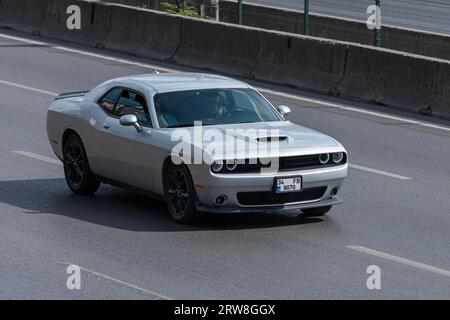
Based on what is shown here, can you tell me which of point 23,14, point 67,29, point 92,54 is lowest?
point 92,54

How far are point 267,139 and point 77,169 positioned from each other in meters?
2.85

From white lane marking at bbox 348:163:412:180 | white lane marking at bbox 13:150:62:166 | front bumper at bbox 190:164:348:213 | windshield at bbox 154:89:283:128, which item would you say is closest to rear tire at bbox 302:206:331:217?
front bumper at bbox 190:164:348:213

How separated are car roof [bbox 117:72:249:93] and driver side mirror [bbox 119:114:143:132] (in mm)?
555

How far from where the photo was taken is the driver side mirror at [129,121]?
13.5 m

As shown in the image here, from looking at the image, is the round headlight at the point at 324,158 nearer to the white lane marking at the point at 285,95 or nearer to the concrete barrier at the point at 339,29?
the white lane marking at the point at 285,95

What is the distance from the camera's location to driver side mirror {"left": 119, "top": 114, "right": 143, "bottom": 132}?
13508mm


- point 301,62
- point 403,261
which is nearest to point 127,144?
point 403,261

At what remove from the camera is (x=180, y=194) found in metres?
13.0

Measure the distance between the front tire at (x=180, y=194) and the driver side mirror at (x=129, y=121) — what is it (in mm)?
779

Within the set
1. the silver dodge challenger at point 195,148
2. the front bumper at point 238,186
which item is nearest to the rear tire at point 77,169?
the silver dodge challenger at point 195,148

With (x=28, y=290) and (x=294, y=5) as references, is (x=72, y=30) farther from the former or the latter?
(x=28, y=290)

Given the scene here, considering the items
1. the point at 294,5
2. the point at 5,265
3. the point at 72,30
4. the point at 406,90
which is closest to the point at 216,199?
the point at 5,265

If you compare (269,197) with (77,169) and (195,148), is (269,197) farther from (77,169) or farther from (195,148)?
(77,169)

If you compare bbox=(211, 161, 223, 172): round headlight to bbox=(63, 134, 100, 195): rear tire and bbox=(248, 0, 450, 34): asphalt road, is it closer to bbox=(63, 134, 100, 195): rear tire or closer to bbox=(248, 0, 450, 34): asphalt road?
bbox=(63, 134, 100, 195): rear tire
